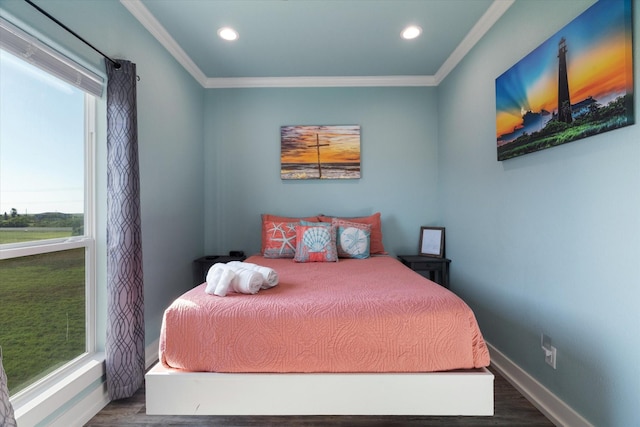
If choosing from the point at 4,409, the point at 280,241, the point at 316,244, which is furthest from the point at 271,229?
the point at 4,409

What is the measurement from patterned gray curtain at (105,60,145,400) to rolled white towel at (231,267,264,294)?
729 millimetres

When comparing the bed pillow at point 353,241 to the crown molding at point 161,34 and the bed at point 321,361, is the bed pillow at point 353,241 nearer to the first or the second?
the bed at point 321,361

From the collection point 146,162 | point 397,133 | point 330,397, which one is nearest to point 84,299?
point 146,162

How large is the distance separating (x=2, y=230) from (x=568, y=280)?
2.73 metres

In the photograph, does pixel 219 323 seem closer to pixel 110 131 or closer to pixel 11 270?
pixel 11 270

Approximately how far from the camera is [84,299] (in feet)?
5.69

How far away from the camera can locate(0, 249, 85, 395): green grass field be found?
4.48 ft

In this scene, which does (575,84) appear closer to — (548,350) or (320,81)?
(548,350)

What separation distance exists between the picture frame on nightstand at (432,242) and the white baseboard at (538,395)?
1.02 meters

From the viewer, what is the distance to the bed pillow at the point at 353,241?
2.65 m

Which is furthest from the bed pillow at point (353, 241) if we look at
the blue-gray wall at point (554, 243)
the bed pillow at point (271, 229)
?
the blue-gray wall at point (554, 243)

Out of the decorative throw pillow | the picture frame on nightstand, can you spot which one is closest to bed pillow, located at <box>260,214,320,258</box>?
the decorative throw pillow

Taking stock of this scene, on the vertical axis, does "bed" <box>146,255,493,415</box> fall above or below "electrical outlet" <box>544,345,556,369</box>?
above

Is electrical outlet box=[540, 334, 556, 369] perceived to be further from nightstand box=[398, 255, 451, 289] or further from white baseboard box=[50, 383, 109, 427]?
white baseboard box=[50, 383, 109, 427]
